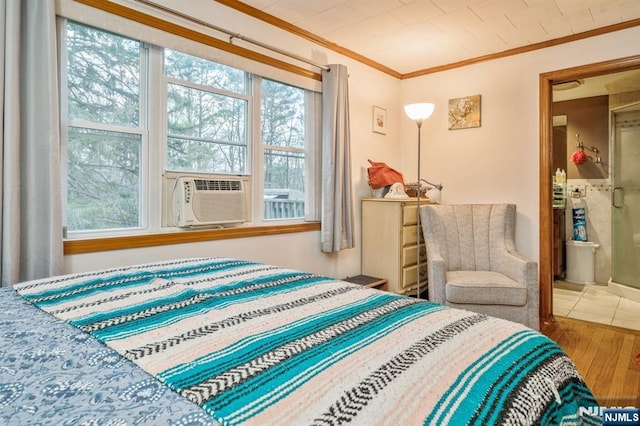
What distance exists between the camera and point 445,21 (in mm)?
2797

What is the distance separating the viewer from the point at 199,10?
7.80 feet

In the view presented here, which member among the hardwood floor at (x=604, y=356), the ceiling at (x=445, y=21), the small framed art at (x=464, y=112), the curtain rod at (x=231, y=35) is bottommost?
the hardwood floor at (x=604, y=356)

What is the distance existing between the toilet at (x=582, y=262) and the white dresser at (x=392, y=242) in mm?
2220

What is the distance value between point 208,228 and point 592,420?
84.6 inches

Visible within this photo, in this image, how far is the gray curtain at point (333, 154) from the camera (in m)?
3.10

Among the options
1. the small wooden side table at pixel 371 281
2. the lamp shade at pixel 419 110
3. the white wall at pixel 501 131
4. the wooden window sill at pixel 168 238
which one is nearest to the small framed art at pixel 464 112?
the white wall at pixel 501 131

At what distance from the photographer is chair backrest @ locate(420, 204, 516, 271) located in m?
3.11

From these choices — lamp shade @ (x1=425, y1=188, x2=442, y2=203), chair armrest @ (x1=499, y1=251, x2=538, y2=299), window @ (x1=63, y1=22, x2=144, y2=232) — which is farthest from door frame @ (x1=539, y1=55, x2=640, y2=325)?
window @ (x1=63, y1=22, x2=144, y2=232)

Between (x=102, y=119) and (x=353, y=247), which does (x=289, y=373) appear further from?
(x=353, y=247)

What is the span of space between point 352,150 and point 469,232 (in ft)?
4.08

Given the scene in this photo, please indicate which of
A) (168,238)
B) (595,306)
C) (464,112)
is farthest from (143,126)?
(595,306)

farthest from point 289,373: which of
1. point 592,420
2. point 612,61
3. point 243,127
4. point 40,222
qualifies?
point 612,61

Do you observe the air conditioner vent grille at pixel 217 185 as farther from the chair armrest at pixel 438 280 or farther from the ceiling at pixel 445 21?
the chair armrest at pixel 438 280

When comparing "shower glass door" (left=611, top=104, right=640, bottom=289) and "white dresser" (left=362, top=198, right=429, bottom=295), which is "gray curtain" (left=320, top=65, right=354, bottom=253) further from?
"shower glass door" (left=611, top=104, right=640, bottom=289)
